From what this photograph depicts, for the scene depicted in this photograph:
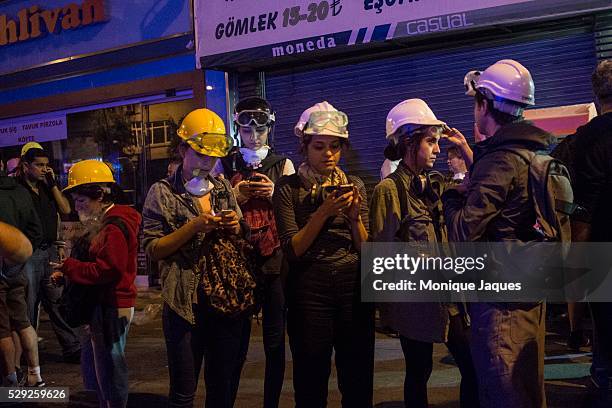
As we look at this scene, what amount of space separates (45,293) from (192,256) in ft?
14.4

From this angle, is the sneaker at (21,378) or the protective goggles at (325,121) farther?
the sneaker at (21,378)

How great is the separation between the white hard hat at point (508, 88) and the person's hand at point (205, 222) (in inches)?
64.8

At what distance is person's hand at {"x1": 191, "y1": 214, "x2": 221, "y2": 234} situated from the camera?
399 centimetres

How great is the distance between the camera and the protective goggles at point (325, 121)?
4.17 m

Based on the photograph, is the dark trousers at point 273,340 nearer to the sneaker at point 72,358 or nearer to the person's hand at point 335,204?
the person's hand at point 335,204

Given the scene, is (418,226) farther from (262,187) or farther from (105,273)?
(105,273)

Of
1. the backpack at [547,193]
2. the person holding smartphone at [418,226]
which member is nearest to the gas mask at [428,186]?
the person holding smartphone at [418,226]

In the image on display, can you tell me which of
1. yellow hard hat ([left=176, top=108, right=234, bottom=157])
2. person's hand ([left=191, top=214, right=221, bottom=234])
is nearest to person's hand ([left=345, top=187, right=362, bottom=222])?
person's hand ([left=191, top=214, right=221, bottom=234])

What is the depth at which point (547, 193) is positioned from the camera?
314 centimetres

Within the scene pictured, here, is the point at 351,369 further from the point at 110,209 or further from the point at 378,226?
the point at 110,209

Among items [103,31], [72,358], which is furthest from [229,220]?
[103,31]

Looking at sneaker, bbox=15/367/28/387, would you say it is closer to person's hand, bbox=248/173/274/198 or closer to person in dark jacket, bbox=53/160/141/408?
person in dark jacket, bbox=53/160/141/408

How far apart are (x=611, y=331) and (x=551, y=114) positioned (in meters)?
4.46

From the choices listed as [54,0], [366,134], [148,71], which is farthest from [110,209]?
[54,0]
